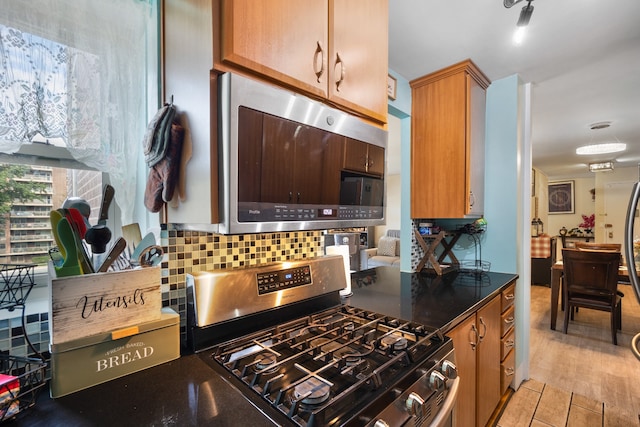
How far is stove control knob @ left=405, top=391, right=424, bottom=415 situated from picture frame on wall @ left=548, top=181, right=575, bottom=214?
10119mm

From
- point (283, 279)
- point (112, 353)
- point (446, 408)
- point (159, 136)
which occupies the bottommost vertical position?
point (446, 408)

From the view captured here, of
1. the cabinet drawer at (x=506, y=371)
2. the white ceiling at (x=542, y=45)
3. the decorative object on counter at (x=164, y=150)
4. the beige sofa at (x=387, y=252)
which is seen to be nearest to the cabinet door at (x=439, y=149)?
the white ceiling at (x=542, y=45)

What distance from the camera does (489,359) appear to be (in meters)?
1.63

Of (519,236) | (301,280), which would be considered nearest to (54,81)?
(301,280)

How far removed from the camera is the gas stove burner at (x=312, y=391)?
667mm

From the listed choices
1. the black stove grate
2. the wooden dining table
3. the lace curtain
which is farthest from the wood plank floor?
the lace curtain

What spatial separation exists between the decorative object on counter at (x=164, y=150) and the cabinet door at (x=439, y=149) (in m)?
1.77

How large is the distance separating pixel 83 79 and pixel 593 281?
4260mm

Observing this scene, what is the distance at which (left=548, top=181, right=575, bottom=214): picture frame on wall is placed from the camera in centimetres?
834

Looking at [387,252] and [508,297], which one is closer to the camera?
[508,297]

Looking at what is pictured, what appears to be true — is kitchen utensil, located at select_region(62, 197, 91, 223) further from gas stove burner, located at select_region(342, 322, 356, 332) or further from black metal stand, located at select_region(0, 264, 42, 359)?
gas stove burner, located at select_region(342, 322, 356, 332)

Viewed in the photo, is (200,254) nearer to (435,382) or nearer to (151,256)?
(151,256)

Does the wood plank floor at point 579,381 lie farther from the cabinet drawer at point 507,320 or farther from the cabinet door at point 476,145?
the cabinet door at point 476,145

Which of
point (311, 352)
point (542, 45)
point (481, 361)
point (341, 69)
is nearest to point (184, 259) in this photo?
point (311, 352)
